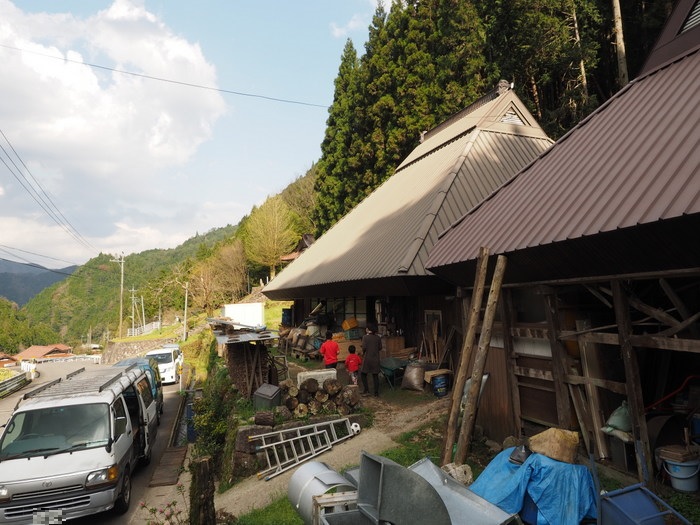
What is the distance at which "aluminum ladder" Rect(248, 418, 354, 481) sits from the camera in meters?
9.78

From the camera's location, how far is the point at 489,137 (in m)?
16.5

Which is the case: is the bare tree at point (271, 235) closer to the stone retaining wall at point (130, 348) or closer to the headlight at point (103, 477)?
the stone retaining wall at point (130, 348)

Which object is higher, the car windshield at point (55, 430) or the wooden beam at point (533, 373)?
the wooden beam at point (533, 373)

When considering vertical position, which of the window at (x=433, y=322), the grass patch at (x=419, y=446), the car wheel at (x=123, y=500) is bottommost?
the car wheel at (x=123, y=500)

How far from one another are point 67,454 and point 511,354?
26.3 ft

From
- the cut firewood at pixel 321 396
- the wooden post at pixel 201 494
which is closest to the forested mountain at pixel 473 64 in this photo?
the cut firewood at pixel 321 396

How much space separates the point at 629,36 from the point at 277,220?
3919 cm

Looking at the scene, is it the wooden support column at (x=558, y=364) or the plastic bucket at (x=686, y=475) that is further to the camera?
the wooden support column at (x=558, y=364)

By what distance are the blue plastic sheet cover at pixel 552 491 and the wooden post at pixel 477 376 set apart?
5.40ft

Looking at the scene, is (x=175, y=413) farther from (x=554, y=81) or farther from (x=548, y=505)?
(x=554, y=81)

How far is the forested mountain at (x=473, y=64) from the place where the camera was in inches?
964

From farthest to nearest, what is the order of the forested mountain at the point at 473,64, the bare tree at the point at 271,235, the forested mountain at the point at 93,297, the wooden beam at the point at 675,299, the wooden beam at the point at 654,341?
1. the forested mountain at the point at 93,297
2. the bare tree at the point at 271,235
3. the forested mountain at the point at 473,64
4. the wooden beam at the point at 675,299
5. the wooden beam at the point at 654,341

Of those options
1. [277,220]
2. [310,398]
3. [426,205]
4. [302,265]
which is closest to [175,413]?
[302,265]

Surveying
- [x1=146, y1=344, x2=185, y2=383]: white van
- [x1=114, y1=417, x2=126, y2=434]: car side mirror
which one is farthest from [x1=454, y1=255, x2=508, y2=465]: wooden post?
[x1=146, y1=344, x2=185, y2=383]: white van
